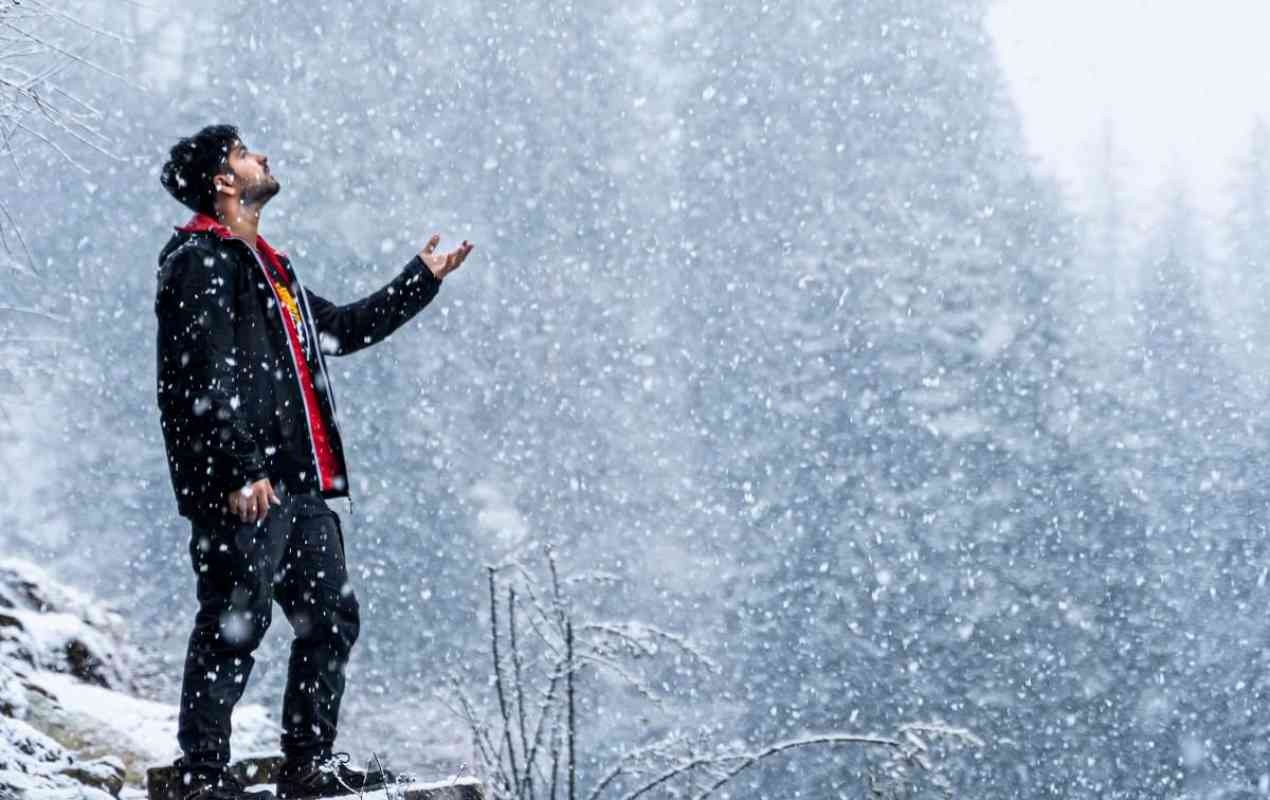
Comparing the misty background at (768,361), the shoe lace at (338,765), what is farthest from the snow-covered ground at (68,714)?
the misty background at (768,361)

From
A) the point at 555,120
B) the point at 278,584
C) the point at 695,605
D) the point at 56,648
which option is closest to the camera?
the point at 278,584

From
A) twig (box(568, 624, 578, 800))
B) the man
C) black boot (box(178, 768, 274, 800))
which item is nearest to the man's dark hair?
the man

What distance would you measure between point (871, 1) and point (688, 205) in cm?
1734

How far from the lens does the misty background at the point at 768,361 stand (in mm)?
36219

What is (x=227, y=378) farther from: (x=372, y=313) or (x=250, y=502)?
(x=372, y=313)

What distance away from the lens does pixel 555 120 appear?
2594 inches

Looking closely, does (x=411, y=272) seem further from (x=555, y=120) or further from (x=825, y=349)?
(x=555, y=120)

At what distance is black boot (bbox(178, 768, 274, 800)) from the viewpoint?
251 cm

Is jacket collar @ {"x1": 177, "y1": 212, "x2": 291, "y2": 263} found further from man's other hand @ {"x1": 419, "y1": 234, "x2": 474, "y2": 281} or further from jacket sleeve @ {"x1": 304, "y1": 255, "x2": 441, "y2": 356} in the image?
man's other hand @ {"x1": 419, "y1": 234, "x2": 474, "y2": 281}

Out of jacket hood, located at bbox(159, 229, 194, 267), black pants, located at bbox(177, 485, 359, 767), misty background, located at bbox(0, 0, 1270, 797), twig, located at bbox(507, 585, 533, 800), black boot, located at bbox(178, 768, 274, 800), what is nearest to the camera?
twig, located at bbox(507, 585, 533, 800)

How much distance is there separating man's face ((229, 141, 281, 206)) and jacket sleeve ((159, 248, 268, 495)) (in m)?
0.21

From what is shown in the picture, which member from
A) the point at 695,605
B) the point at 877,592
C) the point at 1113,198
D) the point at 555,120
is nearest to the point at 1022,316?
the point at 1113,198

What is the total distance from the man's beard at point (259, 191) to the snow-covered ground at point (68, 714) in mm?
1328

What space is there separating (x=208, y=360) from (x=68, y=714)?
8.74 feet
